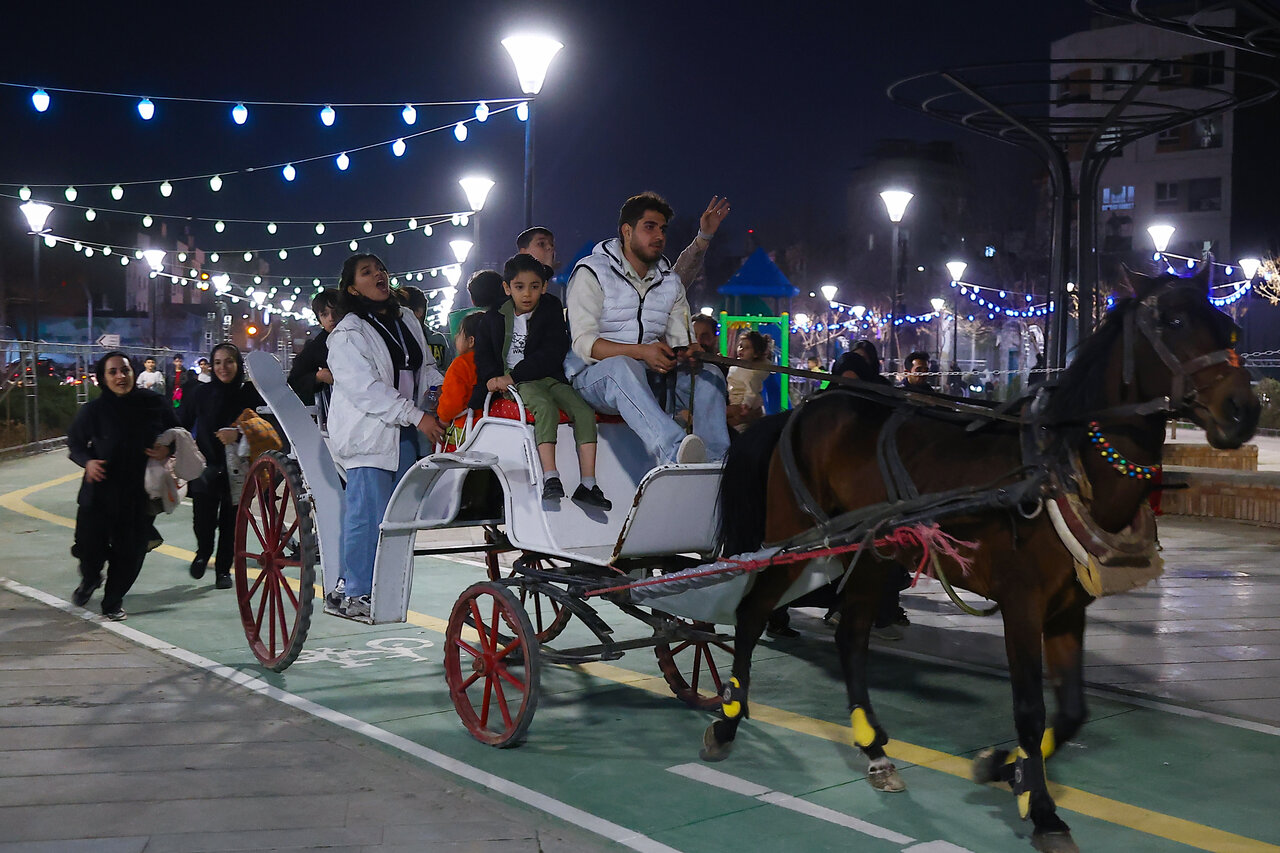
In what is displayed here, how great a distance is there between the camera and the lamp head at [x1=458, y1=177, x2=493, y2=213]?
19109 mm

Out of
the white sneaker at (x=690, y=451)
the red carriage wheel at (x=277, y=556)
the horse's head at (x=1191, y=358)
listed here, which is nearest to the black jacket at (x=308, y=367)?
the red carriage wheel at (x=277, y=556)

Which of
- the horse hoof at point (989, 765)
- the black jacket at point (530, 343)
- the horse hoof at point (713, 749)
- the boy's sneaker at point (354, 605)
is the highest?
the black jacket at point (530, 343)

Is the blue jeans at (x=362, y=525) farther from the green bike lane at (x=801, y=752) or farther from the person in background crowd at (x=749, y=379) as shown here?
the person in background crowd at (x=749, y=379)

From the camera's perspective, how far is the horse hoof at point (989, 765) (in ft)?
17.3

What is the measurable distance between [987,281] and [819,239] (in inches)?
939

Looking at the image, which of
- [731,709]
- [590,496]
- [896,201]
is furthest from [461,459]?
[896,201]

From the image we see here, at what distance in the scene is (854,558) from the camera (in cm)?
Answer: 544

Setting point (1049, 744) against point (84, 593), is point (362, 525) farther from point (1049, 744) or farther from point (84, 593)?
point (84, 593)

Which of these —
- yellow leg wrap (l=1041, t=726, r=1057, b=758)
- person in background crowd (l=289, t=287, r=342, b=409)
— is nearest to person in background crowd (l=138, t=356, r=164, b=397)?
person in background crowd (l=289, t=287, r=342, b=409)

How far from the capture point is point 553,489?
19.4ft

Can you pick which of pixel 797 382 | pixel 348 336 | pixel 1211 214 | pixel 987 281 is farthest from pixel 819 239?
pixel 348 336

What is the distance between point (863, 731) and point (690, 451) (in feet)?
4.66

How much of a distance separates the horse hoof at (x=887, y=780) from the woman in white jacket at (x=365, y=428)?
280cm

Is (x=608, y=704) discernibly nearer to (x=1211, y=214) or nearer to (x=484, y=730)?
(x=484, y=730)
